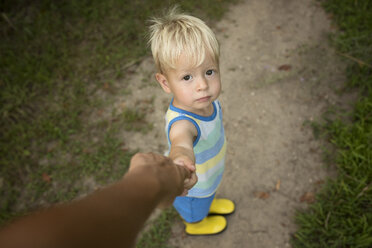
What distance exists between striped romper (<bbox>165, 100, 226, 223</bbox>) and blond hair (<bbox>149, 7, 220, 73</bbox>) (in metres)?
0.28

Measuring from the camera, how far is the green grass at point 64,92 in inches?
115

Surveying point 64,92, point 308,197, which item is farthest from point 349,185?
point 64,92

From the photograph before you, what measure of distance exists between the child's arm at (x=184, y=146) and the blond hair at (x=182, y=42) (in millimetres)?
303

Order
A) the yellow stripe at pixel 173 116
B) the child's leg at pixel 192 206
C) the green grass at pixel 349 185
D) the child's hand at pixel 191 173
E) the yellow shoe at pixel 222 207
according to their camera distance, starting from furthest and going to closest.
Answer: the yellow shoe at pixel 222 207 → the green grass at pixel 349 185 → the child's leg at pixel 192 206 → the yellow stripe at pixel 173 116 → the child's hand at pixel 191 173

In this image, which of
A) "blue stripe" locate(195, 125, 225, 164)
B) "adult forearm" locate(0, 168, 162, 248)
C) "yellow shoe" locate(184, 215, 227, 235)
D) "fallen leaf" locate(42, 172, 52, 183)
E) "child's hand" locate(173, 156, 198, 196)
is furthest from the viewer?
"fallen leaf" locate(42, 172, 52, 183)

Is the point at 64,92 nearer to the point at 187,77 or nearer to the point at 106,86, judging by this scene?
the point at 106,86

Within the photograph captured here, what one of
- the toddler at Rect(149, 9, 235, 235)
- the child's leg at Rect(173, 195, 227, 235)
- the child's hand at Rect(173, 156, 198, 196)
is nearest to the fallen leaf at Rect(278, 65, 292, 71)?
the child's leg at Rect(173, 195, 227, 235)

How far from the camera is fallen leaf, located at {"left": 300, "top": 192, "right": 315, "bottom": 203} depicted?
2.55 m

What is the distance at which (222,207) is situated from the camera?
2.53 metres

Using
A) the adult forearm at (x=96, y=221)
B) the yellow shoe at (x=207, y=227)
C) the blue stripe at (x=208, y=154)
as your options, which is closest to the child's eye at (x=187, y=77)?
the blue stripe at (x=208, y=154)

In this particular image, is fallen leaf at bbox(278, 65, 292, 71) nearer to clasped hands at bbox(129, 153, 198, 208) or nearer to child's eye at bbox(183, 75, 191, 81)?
child's eye at bbox(183, 75, 191, 81)

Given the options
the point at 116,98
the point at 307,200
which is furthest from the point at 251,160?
the point at 116,98

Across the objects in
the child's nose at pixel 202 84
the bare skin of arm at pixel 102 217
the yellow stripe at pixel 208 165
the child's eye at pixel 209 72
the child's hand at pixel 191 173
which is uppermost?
the bare skin of arm at pixel 102 217

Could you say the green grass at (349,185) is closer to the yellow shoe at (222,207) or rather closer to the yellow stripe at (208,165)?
the yellow shoe at (222,207)
